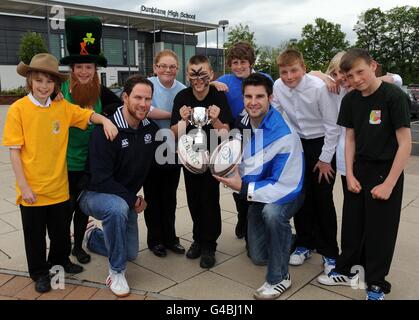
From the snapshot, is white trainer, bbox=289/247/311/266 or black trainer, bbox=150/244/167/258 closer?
white trainer, bbox=289/247/311/266

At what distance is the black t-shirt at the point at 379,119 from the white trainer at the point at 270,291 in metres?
1.23

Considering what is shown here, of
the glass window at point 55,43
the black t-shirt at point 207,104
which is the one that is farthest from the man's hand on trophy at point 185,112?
the glass window at point 55,43

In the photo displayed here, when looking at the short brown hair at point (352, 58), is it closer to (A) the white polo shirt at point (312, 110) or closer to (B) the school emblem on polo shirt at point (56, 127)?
(A) the white polo shirt at point (312, 110)

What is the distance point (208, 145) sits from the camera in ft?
Result: 12.1

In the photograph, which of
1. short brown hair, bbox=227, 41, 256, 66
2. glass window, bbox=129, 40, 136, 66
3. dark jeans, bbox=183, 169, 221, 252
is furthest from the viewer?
glass window, bbox=129, 40, 136, 66

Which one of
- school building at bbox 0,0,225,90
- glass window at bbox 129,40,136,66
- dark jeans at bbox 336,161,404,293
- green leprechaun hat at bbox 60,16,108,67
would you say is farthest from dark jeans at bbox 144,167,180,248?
glass window at bbox 129,40,136,66

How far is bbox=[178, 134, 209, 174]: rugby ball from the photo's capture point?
346 centimetres

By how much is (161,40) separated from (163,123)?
176ft

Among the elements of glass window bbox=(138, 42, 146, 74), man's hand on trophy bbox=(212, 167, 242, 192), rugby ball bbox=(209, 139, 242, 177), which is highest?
glass window bbox=(138, 42, 146, 74)

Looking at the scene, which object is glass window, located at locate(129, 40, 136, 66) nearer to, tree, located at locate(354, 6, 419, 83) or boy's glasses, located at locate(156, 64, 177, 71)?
tree, located at locate(354, 6, 419, 83)

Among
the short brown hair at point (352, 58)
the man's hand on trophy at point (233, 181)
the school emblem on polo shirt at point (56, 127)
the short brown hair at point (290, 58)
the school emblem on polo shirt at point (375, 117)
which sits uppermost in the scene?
the short brown hair at point (290, 58)

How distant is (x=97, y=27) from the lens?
3.82m

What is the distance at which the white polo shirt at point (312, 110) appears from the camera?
3545mm

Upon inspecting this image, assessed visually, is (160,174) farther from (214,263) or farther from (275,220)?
(275,220)
